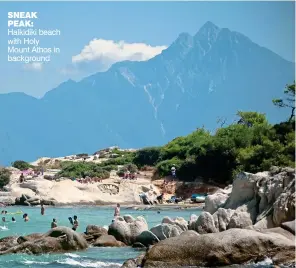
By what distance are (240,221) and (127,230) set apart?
511 centimetres

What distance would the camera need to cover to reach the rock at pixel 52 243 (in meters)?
25.1

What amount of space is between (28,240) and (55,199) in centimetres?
4124

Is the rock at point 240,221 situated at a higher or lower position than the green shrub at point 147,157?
lower

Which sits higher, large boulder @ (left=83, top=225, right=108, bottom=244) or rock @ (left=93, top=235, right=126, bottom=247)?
large boulder @ (left=83, top=225, right=108, bottom=244)

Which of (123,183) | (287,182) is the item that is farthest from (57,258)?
(123,183)

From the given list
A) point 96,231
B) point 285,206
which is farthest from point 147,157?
point 285,206

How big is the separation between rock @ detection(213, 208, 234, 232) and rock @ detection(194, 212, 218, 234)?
25 cm

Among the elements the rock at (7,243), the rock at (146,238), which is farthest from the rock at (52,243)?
the rock at (146,238)

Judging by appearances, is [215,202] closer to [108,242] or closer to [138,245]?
[138,245]

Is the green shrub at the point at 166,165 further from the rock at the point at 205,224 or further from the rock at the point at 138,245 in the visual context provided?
the rock at the point at 205,224

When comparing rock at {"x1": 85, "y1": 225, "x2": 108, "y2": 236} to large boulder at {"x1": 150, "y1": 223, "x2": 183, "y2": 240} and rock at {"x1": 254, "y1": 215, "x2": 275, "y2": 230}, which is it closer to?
large boulder at {"x1": 150, "y1": 223, "x2": 183, "y2": 240}

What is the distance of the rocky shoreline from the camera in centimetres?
1998

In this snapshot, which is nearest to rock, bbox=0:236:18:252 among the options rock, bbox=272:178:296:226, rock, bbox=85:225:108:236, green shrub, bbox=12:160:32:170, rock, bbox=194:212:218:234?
rock, bbox=85:225:108:236

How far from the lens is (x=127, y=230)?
28062mm
